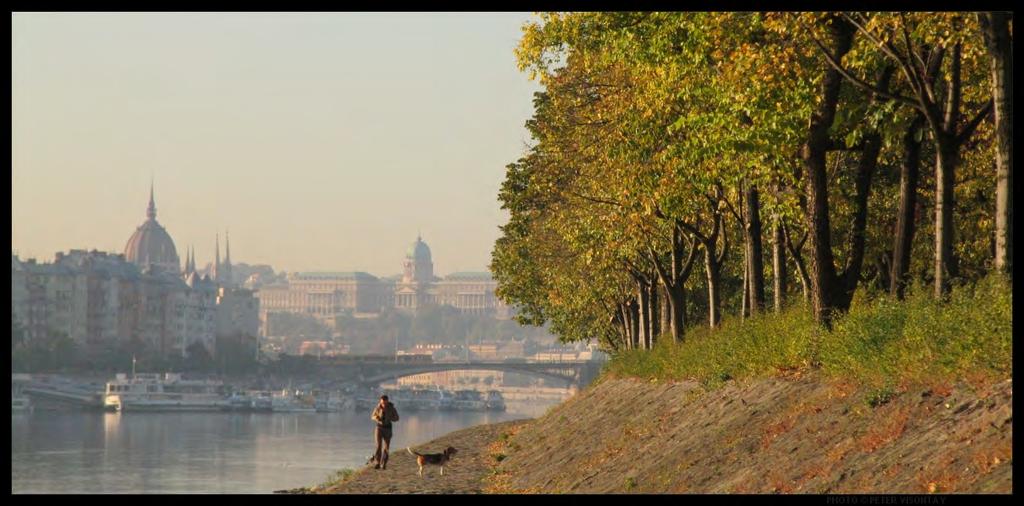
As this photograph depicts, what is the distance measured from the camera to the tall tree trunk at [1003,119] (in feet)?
67.1

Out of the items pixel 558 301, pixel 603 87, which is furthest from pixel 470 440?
pixel 603 87

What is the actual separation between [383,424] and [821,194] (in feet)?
38.1

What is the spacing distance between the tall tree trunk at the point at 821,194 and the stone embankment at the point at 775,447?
169cm

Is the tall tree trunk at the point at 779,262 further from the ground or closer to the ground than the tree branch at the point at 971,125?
closer to the ground

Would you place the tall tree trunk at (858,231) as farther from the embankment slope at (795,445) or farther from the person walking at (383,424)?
the person walking at (383,424)

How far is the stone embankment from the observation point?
1691cm

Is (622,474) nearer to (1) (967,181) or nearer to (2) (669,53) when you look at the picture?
(2) (669,53)

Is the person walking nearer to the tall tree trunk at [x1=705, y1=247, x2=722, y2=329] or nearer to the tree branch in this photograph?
the tall tree trunk at [x1=705, y1=247, x2=722, y2=329]

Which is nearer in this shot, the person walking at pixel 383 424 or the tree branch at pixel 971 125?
the tree branch at pixel 971 125

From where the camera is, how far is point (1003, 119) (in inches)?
812

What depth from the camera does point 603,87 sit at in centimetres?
4047

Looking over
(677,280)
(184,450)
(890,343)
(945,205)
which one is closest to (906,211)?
(945,205)

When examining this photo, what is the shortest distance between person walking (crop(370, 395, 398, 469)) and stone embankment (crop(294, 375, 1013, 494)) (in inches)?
18.0

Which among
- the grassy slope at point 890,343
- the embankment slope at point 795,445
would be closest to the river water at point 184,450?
the embankment slope at point 795,445
